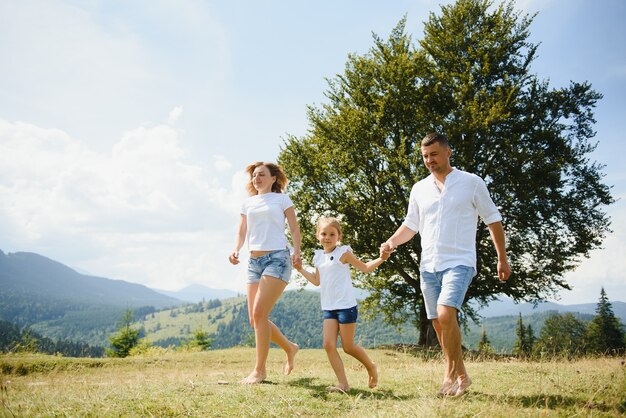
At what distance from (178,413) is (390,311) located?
65.7 ft

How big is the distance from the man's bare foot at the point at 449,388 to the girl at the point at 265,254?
2524 mm

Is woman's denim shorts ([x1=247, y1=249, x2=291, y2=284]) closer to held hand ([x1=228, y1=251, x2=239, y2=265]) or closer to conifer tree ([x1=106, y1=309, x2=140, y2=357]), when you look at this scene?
held hand ([x1=228, y1=251, x2=239, y2=265])

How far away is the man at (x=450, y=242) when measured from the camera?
517cm

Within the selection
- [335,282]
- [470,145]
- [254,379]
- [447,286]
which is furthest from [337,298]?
[470,145]

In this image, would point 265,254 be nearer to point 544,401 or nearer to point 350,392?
point 350,392

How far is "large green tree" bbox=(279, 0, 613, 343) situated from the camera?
17984 mm

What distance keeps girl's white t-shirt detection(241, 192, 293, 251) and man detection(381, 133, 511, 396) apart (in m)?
2.23

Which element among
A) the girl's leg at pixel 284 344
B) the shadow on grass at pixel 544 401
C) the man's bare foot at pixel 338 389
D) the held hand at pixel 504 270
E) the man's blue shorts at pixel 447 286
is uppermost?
the held hand at pixel 504 270

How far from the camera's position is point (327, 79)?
2211 cm

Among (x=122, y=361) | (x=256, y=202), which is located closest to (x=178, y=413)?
(x=256, y=202)

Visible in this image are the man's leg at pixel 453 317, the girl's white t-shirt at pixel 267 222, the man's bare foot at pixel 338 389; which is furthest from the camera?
the girl's white t-shirt at pixel 267 222

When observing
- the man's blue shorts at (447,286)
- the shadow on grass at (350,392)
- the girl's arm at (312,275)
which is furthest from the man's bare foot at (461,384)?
the girl's arm at (312,275)

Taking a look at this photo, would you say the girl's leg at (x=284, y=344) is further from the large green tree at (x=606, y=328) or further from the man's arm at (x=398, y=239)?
the large green tree at (x=606, y=328)

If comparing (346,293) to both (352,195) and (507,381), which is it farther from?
(352,195)
